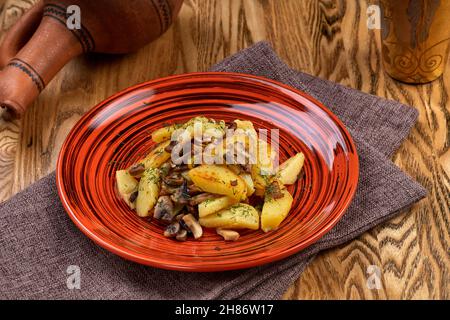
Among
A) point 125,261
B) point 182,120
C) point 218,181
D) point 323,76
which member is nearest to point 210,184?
point 218,181

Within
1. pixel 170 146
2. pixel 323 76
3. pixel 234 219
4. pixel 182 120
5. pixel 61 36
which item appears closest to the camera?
pixel 234 219

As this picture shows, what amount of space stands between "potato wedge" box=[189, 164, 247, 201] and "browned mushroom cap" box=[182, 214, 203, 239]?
6cm

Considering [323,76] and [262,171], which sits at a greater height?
[262,171]

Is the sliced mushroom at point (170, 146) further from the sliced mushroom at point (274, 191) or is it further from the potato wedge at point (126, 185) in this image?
the sliced mushroom at point (274, 191)

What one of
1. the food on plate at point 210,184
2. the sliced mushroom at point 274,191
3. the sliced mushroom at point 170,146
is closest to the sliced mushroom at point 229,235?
the food on plate at point 210,184

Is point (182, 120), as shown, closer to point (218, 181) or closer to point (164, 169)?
point (164, 169)

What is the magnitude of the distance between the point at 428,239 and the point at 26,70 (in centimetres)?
108

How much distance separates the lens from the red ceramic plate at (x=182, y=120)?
5.21 feet

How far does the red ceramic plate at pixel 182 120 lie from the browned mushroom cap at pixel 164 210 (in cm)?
3

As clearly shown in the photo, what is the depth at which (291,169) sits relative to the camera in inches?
69.3

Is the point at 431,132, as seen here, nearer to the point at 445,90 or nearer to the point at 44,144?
the point at 445,90

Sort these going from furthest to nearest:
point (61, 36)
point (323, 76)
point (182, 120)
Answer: point (323, 76), point (61, 36), point (182, 120)

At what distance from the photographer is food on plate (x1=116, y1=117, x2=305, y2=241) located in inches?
64.2

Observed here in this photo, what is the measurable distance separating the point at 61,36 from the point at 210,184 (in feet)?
2.50
